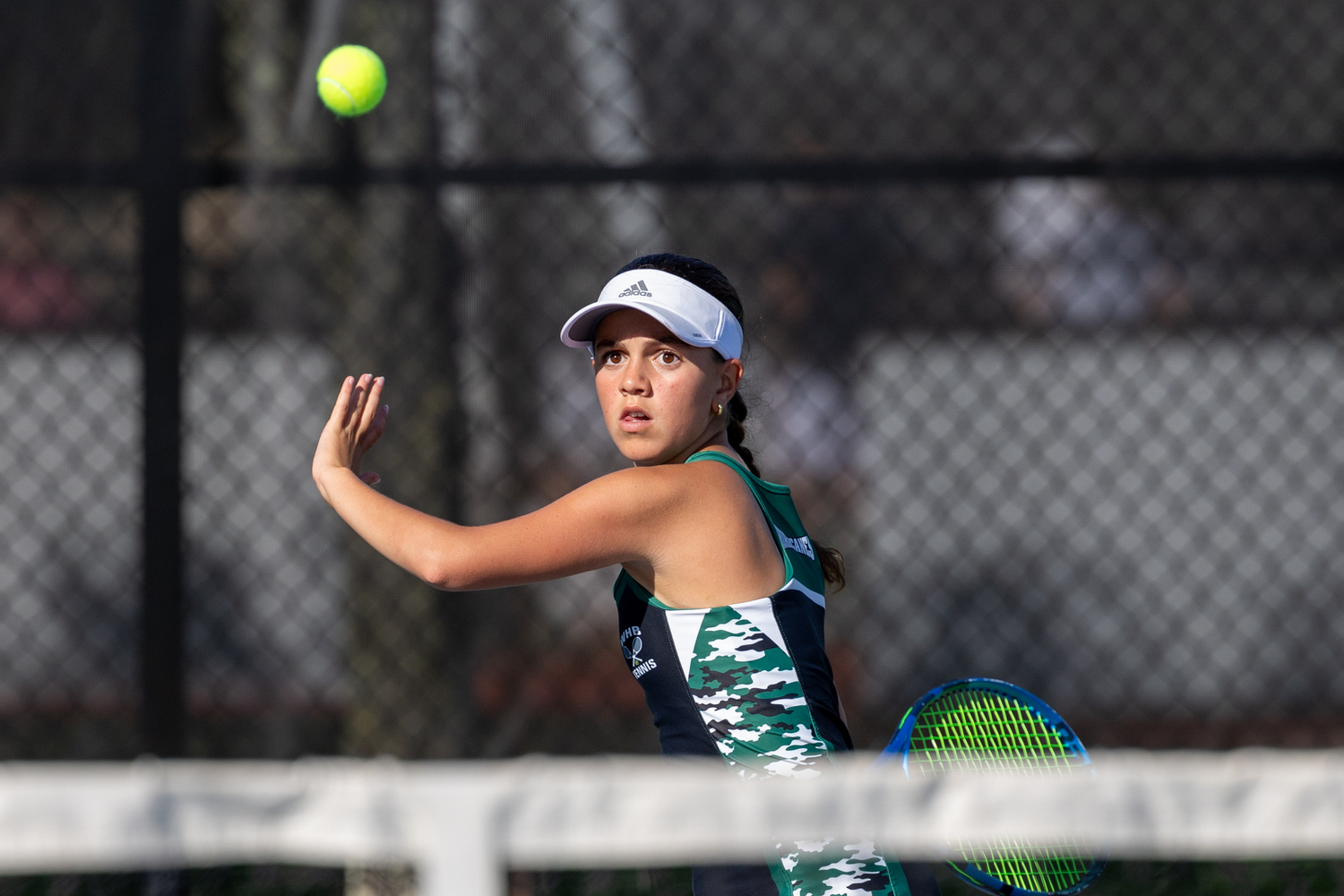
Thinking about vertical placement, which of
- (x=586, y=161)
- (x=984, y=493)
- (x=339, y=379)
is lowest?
(x=984, y=493)

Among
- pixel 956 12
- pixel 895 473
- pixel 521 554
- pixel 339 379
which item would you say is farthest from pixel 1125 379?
pixel 521 554

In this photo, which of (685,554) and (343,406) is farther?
(343,406)

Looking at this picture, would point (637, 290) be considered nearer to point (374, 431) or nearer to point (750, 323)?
point (374, 431)

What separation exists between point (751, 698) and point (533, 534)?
370mm

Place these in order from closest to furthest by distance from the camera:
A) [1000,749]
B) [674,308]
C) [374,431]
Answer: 1. [674,308]
2. [374,431]
3. [1000,749]

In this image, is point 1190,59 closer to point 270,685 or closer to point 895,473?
point 895,473

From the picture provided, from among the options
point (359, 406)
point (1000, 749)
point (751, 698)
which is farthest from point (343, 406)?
point (1000, 749)

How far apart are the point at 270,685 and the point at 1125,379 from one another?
2639 mm

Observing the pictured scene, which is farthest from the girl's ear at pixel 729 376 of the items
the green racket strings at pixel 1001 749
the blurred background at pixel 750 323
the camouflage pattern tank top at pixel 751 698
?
the blurred background at pixel 750 323

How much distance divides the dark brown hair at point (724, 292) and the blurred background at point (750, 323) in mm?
1389

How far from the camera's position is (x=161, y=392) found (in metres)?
3.47

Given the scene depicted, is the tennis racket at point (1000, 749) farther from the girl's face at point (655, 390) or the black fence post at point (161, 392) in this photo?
the black fence post at point (161, 392)

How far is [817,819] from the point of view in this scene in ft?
4.38

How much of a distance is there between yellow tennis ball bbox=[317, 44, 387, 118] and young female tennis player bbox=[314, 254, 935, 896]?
1.75 metres
